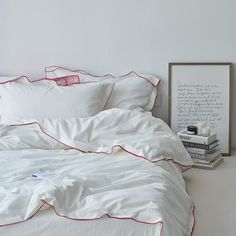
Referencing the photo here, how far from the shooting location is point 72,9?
3148mm

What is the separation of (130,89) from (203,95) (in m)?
0.49

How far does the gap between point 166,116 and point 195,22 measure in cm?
66

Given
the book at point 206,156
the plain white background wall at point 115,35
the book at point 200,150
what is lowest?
the book at point 206,156

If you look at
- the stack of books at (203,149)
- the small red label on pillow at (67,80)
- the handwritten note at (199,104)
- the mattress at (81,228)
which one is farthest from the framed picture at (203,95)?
the mattress at (81,228)

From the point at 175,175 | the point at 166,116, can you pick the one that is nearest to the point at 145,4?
the point at 166,116

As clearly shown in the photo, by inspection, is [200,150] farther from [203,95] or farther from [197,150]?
[203,95]

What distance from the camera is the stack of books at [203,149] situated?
2725 millimetres

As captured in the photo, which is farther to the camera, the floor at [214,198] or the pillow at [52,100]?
the pillow at [52,100]

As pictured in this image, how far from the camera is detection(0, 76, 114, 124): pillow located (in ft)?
9.04

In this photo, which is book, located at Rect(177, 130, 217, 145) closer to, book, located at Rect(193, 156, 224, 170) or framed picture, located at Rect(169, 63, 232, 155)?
book, located at Rect(193, 156, 224, 170)

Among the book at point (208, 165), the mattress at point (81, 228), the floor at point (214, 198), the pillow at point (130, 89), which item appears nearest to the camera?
the mattress at point (81, 228)

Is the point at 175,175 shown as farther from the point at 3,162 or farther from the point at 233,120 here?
the point at 233,120

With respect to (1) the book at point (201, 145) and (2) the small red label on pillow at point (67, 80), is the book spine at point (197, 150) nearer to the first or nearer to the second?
(1) the book at point (201, 145)

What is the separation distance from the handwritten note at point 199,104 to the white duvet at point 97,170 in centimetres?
50
